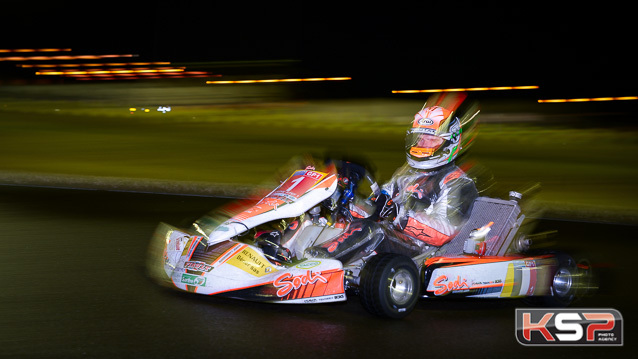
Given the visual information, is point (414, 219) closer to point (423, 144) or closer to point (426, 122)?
point (423, 144)

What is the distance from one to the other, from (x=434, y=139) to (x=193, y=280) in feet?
5.82

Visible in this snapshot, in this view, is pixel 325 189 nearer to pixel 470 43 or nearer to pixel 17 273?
pixel 17 273

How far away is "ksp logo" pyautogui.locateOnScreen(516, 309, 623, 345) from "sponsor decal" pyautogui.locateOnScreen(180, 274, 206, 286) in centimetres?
171

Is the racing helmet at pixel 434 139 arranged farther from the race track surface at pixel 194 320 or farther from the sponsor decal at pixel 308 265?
the sponsor decal at pixel 308 265

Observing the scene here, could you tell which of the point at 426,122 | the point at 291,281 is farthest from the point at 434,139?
the point at 291,281

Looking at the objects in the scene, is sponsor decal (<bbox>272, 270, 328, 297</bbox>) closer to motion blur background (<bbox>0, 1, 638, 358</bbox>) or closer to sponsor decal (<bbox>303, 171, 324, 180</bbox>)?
motion blur background (<bbox>0, 1, 638, 358</bbox>)

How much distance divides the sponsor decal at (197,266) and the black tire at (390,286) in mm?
844

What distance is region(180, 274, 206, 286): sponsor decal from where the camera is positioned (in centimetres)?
447

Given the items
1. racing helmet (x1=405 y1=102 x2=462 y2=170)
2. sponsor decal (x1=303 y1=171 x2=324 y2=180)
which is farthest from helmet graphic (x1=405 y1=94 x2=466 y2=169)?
sponsor decal (x1=303 y1=171 x2=324 y2=180)

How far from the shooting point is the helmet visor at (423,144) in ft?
16.9

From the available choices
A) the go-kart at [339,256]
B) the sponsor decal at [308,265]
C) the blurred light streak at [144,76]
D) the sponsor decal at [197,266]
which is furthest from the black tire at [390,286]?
the blurred light streak at [144,76]

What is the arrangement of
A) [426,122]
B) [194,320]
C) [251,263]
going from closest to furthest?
[194,320]
[251,263]
[426,122]

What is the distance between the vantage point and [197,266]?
4.51 meters

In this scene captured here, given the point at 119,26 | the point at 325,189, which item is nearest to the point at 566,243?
the point at 325,189
